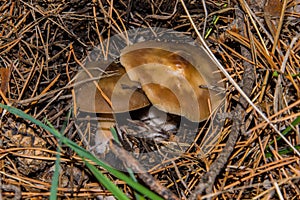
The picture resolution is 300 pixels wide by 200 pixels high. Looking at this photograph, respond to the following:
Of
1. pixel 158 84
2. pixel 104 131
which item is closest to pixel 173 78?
pixel 158 84

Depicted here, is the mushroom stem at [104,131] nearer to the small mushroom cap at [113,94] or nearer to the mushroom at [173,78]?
the small mushroom cap at [113,94]

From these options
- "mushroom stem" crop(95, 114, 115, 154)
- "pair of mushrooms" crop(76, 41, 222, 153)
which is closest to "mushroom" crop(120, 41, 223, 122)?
"pair of mushrooms" crop(76, 41, 222, 153)

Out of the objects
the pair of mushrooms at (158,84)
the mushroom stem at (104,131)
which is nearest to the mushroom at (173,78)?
the pair of mushrooms at (158,84)

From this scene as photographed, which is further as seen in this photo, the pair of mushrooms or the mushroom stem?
the mushroom stem

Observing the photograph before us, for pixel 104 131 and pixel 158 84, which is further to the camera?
pixel 104 131

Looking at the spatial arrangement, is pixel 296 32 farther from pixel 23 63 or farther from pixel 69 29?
pixel 23 63

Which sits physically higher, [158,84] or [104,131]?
[158,84]

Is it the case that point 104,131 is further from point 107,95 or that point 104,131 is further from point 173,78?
point 173,78

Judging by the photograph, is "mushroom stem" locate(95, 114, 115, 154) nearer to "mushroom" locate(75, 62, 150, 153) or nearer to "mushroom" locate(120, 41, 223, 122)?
"mushroom" locate(75, 62, 150, 153)

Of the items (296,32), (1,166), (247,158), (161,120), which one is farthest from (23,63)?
(296,32)
